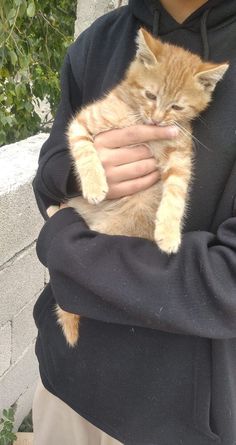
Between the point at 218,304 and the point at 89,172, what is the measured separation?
0.49 metres

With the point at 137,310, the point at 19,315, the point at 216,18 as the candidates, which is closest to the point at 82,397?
the point at 137,310

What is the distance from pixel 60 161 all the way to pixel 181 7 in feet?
1.59

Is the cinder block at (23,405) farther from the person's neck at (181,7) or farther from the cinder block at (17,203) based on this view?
the person's neck at (181,7)

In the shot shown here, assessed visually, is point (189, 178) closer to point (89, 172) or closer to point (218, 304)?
point (89, 172)

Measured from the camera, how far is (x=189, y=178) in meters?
1.13

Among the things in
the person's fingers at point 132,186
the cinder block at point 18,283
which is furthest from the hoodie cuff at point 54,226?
the cinder block at point 18,283

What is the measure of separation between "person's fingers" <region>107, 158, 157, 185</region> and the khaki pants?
67cm

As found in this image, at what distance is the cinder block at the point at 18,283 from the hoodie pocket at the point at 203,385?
918 millimetres

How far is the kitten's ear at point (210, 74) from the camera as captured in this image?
1008mm

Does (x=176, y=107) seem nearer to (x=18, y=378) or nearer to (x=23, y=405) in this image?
(x=18, y=378)

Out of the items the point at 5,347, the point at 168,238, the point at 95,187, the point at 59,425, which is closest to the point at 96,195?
the point at 95,187

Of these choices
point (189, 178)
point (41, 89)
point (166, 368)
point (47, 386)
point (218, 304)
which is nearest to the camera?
point (218, 304)

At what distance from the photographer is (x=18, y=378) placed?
1.99 meters

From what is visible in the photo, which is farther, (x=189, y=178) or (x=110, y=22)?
(x=110, y=22)
